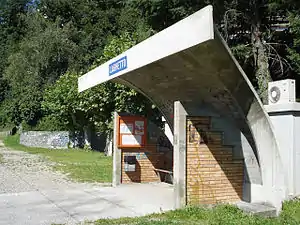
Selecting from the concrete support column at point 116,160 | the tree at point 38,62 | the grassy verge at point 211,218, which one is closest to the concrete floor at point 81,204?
the concrete support column at point 116,160

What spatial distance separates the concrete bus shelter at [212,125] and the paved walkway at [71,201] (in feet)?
3.54

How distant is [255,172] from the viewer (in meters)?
8.82

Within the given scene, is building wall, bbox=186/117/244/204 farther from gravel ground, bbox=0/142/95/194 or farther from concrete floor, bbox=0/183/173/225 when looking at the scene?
gravel ground, bbox=0/142/95/194

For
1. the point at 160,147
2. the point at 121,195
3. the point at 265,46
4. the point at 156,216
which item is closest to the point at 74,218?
the point at 156,216

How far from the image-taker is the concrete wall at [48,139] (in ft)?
112

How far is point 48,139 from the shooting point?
114 feet

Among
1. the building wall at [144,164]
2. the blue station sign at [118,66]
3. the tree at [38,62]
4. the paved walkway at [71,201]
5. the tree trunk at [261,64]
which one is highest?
the tree at [38,62]

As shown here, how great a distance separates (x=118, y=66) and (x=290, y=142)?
14.1ft

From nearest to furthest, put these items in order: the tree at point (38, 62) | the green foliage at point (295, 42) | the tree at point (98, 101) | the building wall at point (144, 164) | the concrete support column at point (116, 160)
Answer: the concrete support column at point (116, 160)
the building wall at point (144, 164)
the green foliage at point (295, 42)
the tree at point (98, 101)
the tree at point (38, 62)

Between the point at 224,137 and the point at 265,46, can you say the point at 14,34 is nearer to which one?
the point at 265,46

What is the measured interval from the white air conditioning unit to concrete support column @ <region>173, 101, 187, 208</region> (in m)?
2.52

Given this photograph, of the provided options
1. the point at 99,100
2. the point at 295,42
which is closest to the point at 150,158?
the point at 295,42

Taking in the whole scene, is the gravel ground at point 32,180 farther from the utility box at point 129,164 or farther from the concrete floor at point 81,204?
the utility box at point 129,164

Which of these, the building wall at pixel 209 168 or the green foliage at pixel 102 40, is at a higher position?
the green foliage at pixel 102 40
